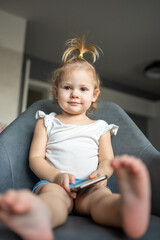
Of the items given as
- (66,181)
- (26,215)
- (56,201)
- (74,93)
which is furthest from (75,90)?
(26,215)

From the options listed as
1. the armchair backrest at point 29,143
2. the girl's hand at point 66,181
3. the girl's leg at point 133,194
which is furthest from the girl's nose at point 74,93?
the girl's leg at point 133,194

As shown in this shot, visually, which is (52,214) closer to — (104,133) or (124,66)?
(104,133)

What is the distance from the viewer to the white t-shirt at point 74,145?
976mm

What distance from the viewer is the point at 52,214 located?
1.95 ft

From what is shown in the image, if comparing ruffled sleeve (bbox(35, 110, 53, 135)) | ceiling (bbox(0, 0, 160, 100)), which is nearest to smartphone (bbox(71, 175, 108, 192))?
ruffled sleeve (bbox(35, 110, 53, 135))

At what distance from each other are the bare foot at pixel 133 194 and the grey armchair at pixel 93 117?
8 cm

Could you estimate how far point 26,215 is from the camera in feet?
1.63

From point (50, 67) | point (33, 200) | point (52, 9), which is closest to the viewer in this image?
point (33, 200)

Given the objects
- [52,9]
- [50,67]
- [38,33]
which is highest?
[52,9]

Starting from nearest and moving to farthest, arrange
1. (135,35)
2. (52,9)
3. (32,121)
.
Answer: (32,121) < (52,9) < (135,35)

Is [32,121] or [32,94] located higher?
[32,121]

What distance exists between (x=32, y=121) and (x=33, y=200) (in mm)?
721

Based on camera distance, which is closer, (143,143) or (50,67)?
(143,143)

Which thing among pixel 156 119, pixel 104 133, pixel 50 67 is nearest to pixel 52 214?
pixel 104 133
